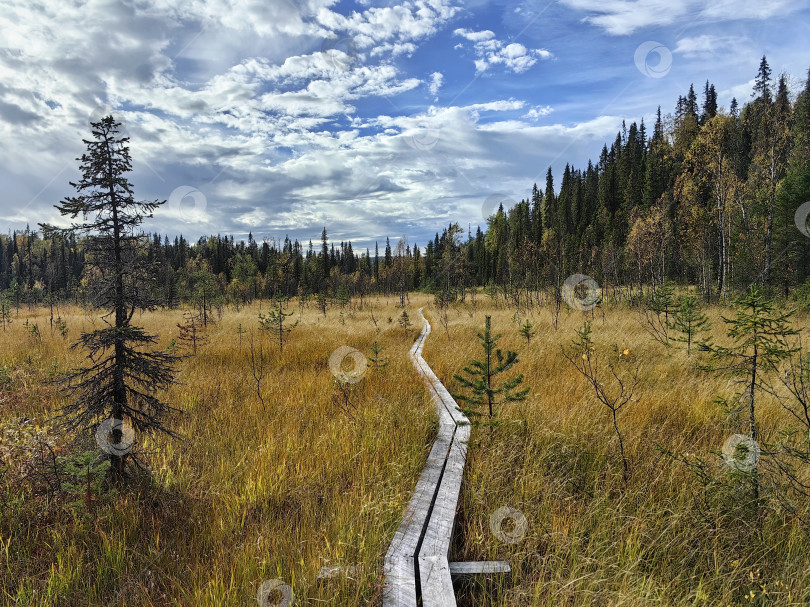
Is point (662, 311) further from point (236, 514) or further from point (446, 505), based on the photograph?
point (236, 514)

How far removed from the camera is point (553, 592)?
2.08 m

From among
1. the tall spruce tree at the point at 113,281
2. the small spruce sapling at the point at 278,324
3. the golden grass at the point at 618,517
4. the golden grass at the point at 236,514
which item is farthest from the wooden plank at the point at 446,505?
the small spruce sapling at the point at 278,324

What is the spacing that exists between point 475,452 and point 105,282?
3.76m

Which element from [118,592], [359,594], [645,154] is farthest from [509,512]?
[645,154]

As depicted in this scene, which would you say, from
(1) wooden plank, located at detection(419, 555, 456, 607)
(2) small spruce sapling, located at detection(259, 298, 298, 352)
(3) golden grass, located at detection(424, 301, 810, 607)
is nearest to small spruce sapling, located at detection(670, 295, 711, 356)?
(3) golden grass, located at detection(424, 301, 810, 607)

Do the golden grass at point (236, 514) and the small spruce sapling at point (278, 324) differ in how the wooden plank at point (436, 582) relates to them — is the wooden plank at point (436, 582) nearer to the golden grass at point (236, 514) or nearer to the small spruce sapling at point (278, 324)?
the golden grass at point (236, 514)

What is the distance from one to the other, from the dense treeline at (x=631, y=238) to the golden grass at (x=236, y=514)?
1.75m

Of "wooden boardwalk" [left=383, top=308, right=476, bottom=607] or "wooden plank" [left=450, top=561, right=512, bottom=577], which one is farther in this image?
"wooden plank" [left=450, top=561, right=512, bottom=577]

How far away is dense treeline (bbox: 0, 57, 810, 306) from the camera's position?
1738 cm

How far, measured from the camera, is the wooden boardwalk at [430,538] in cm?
209

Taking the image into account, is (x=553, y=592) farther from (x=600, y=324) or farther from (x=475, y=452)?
(x=600, y=324)

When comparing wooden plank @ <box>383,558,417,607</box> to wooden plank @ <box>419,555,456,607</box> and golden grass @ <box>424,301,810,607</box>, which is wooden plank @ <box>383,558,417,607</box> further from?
golden grass @ <box>424,301,810,607</box>

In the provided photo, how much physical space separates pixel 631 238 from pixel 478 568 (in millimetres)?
27966

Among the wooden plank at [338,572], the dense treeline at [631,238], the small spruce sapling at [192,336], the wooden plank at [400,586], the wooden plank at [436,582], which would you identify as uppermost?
the dense treeline at [631,238]
